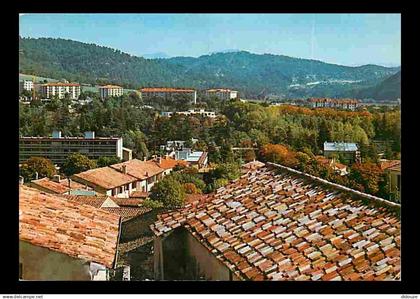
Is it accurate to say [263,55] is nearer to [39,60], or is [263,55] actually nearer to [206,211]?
[206,211]

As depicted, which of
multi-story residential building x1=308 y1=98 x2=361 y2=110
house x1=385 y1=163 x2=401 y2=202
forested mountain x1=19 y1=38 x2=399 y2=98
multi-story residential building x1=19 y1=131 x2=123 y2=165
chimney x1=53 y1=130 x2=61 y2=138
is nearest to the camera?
house x1=385 y1=163 x2=401 y2=202

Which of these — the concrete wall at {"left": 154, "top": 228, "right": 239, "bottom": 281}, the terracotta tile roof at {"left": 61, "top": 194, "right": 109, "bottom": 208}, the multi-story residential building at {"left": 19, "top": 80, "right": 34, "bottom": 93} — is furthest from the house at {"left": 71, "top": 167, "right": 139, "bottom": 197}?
the multi-story residential building at {"left": 19, "top": 80, "right": 34, "bottom": 93}

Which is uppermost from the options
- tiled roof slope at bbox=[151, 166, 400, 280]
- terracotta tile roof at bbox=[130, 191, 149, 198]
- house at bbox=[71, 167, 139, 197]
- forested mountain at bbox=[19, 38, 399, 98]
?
forested mountain at bbox=[19, 38, 399, 98]

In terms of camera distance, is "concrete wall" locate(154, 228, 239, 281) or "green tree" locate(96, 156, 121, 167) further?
"green tree" locate(96, 156, 121, 167)

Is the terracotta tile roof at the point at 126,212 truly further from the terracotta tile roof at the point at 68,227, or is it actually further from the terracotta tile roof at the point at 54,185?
the terracotta tile roof at the point at 54,185

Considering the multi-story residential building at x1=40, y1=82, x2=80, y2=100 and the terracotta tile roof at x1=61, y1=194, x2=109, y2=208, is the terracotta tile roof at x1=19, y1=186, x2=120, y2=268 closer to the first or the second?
the terracotta tile roof at x1=61, y1=194, x2=109, y2=208

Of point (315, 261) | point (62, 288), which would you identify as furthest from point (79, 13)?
point (315, 261)

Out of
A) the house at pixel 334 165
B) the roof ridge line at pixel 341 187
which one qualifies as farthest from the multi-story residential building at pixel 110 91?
the house at pixel 334 165
